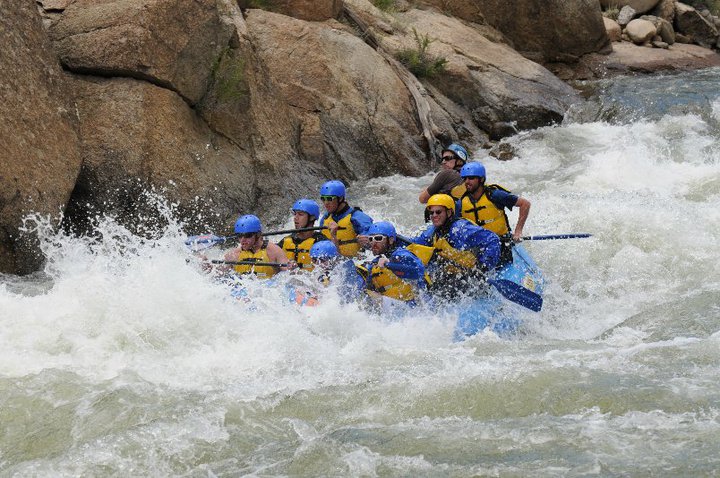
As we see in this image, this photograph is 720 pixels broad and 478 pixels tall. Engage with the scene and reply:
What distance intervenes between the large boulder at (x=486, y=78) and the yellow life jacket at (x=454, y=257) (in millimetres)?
6464

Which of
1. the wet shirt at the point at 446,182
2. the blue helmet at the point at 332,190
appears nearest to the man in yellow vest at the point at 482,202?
the wet shirt at the point at 446,182

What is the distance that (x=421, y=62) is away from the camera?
1382 cm

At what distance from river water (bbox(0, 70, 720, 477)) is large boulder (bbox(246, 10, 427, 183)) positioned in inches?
119

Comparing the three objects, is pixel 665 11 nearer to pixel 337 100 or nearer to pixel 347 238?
pixel 337 100

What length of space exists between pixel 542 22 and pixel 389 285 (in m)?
10.7

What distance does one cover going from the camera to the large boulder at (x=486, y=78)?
45.7 ft

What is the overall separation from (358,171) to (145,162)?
3031mm

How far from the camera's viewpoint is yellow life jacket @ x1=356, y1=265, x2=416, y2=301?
7297 mm

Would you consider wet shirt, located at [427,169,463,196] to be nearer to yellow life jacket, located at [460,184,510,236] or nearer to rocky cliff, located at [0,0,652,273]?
yellow life jacket, located at [460,184,510,236]

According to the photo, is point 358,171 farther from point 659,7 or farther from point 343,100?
point 659,7

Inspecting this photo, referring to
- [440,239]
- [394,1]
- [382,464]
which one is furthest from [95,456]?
[394,1]

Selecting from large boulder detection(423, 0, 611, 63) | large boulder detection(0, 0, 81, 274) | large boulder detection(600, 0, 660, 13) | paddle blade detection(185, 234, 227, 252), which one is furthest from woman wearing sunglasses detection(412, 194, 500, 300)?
large boulder detection(600, 0, 660, 13)

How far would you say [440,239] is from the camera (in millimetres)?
7535

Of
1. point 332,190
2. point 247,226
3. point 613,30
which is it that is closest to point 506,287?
point 332,190
